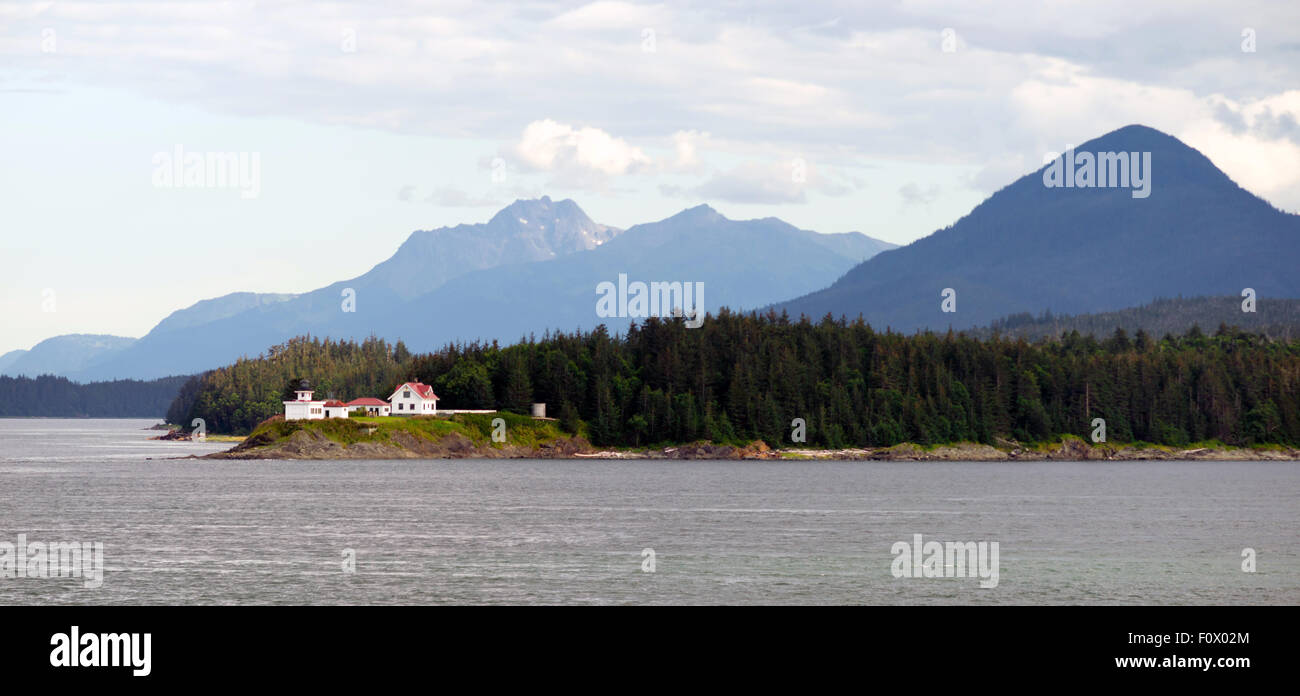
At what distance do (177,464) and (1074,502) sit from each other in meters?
128

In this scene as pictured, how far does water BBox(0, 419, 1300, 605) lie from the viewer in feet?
188

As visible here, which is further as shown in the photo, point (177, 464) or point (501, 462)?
point (501, 462)

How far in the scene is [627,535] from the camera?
274 feet

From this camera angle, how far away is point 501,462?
199750 mm

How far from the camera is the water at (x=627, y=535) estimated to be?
57156 mm

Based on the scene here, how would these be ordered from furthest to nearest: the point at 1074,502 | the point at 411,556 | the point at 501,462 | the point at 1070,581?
the point at 501,462
the point at 1074,502
the point at 411,556
the point at 1070,581

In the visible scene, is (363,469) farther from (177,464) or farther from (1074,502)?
(1074,502)
